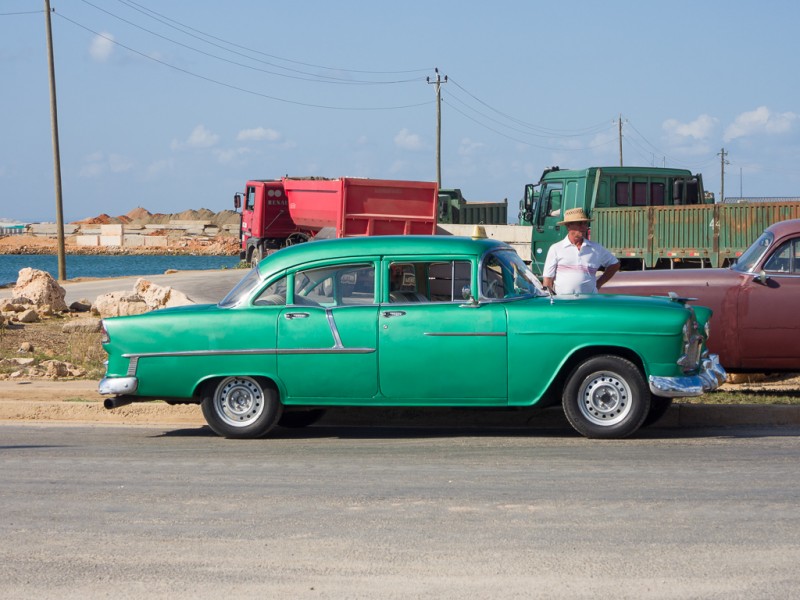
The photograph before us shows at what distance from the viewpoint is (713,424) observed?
996 cm

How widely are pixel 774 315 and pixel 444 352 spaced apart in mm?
3470

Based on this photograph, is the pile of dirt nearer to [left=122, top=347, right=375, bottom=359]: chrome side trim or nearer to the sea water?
the sea water

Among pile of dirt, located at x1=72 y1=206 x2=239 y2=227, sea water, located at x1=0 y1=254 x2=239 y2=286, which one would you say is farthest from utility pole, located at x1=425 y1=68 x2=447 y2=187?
pile of dirt, located at x1=72 y1=206 x2=239 y2=227

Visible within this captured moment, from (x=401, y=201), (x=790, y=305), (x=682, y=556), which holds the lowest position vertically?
(x=682, y=556)

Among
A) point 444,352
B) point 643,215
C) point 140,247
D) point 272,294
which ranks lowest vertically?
point 444,352

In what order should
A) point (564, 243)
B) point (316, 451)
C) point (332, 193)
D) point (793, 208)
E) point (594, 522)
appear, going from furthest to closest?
point (332, 193) → point (793, 208) → point (564, 243) → point (316, 451) → point (594, 522)

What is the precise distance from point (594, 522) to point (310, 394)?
3.35 meters

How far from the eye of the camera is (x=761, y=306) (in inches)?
424

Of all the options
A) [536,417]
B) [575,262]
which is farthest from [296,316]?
[575,262]

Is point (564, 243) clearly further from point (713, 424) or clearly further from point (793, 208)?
point (793, 208)

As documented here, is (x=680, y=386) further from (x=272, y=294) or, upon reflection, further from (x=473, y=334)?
(x=272, y=294)

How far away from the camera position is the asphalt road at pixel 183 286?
90.8ft

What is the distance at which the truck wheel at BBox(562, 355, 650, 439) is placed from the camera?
8.88 meters

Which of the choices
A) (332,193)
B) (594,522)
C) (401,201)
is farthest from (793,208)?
(594,522)
